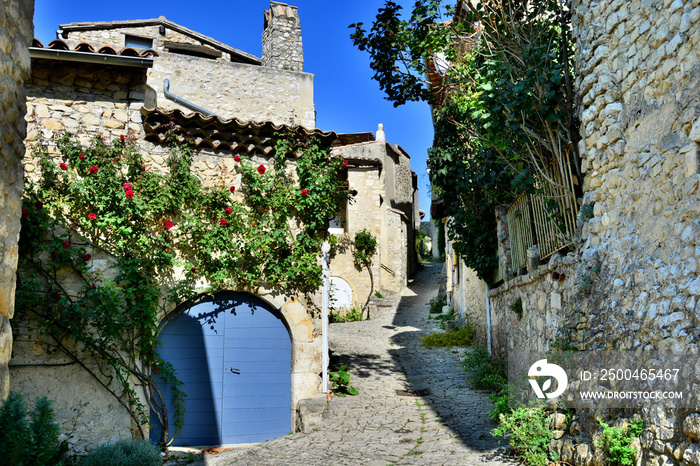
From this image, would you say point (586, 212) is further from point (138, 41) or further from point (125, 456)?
point (138, 41)

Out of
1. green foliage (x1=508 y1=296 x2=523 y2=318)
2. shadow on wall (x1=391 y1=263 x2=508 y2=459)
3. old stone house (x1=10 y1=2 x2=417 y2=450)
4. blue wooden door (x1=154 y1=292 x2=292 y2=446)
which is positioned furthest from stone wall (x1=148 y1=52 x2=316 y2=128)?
green foliage (x1=508 y1=296 x2=523 y2=318)

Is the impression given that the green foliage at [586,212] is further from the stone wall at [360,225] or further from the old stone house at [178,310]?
the stone wall at [360,225]

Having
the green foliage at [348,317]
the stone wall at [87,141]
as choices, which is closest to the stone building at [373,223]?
the green foliage at [348,317]

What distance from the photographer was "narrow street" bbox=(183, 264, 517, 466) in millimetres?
5613

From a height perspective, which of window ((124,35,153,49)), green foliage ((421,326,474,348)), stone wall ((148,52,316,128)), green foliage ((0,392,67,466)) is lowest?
green foliage ((0,392,67,466))

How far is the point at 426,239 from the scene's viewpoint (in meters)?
35.0

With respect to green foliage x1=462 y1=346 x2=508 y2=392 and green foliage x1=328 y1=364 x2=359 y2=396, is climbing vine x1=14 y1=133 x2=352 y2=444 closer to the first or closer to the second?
green foliage x1=328 y1=364 x2=359 y2=396

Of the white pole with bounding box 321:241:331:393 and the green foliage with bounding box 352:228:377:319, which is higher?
the green foliage with bounding box 352:228:377:319

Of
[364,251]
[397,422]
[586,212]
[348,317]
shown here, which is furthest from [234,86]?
[586,212]

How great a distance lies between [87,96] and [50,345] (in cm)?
320

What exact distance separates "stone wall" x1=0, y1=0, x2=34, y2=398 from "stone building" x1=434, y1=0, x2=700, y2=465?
4.04 m

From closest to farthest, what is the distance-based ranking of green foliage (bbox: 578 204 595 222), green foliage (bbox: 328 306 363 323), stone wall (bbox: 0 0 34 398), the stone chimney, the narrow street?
stone wall (bbox: 0 0 34 398)
green foliage (bbox: 578 204 595 222)
the narrow street
the stone chimney
green foliage (bbox: 328 306 363 323)

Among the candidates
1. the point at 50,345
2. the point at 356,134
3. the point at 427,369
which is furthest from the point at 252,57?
the point at 50,345

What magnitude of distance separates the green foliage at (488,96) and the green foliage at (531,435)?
2.54 metres
